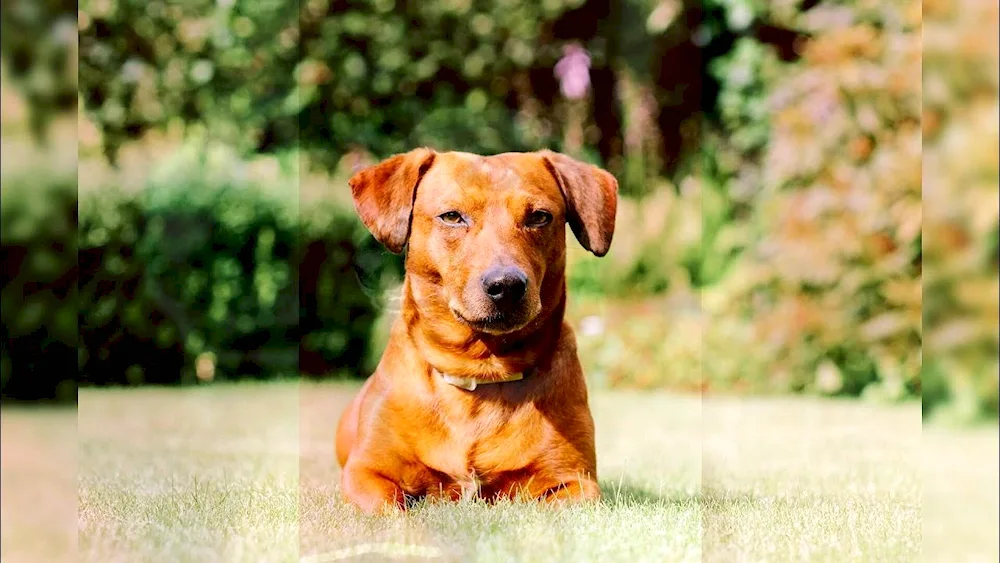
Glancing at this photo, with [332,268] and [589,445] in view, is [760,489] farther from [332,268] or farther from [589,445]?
[332,268]

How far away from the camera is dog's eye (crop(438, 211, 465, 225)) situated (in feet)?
10.0

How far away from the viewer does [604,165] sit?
10.9 meters

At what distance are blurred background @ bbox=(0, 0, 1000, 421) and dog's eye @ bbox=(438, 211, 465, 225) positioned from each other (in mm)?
2593

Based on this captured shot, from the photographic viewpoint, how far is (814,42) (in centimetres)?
848

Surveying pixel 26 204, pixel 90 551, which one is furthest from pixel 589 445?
pixel 26 204

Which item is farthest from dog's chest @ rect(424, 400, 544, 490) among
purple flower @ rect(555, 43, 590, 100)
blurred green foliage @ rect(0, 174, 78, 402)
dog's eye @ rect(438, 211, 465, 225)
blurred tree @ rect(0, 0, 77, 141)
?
purple flower @ rect(555, 43, 590, 100)

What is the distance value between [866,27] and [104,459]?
6.62 meters

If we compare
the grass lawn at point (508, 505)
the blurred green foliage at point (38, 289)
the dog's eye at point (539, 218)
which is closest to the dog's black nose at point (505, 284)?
the dog's eye at point (539, 218)

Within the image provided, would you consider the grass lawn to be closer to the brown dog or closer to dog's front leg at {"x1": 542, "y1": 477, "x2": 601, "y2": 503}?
dog's front leg at {"x1": 542, "y1": 477, "x2": 601, "y2": 503}

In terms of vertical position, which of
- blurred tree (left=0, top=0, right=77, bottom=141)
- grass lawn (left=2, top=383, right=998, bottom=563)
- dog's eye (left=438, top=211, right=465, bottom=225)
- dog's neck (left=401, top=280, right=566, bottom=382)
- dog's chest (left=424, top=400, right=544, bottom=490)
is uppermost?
blurred tree (left=0, top=0, right=77, bottom=141)

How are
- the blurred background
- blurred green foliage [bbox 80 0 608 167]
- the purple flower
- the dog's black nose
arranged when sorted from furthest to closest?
1. the purple flower
2. blurred green foliage [bbox 80 0 608 167]
3. the blurred background
4. the dog's black nose

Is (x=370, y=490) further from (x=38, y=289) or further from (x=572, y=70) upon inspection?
(x=572, y=70)

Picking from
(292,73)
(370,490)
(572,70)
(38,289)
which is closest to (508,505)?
(370,490)

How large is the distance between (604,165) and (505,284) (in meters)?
8.21
